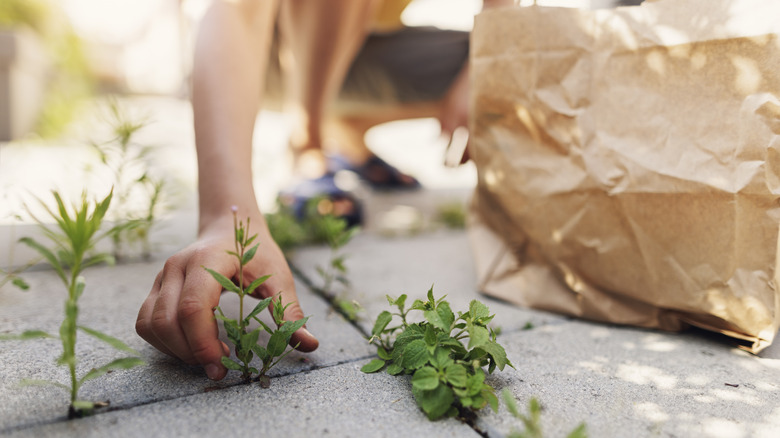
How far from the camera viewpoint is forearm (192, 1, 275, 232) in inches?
44.8

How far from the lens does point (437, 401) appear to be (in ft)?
2.64

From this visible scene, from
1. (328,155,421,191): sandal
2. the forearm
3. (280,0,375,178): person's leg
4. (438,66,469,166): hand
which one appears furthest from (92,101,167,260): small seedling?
(328,155,421,191): sandal

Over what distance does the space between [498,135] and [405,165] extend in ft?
9.52

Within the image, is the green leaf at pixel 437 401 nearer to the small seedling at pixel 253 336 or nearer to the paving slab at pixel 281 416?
→ the paving slab at pixel 281 416

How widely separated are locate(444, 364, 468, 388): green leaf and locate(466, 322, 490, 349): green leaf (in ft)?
0.13

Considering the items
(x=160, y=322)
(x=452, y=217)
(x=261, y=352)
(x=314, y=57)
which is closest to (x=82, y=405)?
(x=160, y=322)

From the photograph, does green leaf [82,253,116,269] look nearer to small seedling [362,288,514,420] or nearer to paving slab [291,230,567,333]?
small seedling [362,288,514,420]

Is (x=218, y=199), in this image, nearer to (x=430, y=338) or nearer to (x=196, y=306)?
(x=196, y=306)

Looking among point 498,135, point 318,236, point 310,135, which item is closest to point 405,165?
point 310,135

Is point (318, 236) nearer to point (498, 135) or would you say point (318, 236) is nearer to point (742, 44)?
point (498, 135)

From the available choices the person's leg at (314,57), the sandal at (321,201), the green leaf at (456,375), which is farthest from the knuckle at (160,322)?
the person's leg at (314,57)

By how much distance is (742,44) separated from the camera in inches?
38.4

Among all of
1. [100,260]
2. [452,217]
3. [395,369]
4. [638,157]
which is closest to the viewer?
[100,260]

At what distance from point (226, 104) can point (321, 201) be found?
0.77m
